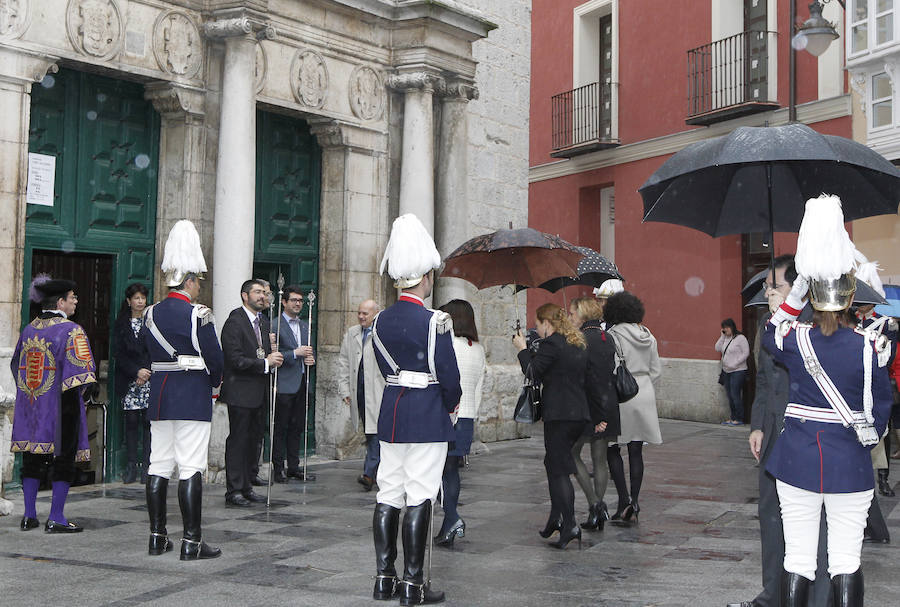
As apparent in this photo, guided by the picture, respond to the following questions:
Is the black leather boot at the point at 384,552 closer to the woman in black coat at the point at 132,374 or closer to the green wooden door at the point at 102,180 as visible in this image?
the woman in black coat at the point at 132,374

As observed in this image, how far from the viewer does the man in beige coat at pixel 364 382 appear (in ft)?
28.3

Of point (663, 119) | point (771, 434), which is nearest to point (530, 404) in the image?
point (771, 434)

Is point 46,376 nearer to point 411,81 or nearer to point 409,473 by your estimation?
point 409,473

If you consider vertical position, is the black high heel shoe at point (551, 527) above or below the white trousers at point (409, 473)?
below

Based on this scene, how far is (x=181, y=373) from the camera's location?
A: 643 centimetres

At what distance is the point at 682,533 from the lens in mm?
7512

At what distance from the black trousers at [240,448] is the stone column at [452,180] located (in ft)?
13.2

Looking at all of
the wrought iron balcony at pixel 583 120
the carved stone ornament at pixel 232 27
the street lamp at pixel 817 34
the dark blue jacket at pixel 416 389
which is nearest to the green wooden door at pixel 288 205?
the carved stone ornament at pixel 232 27

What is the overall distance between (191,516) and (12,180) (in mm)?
3619

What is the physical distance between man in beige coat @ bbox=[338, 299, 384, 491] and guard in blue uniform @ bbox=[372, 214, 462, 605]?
252 cm

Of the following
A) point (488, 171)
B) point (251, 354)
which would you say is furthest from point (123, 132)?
point (488, 171)


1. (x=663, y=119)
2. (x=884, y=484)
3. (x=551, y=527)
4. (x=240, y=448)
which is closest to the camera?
(x=551, y=527)

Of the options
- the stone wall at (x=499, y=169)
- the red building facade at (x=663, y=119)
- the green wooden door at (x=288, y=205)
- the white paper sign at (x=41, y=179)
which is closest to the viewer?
the white paper sign at (x=41, y=179)

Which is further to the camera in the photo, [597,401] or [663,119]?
[663,119]
